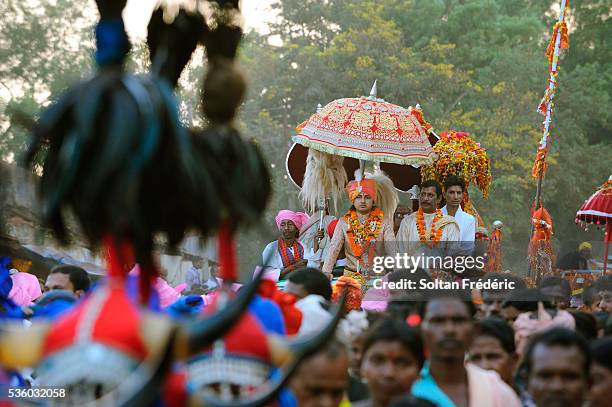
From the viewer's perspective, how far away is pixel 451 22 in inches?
1321

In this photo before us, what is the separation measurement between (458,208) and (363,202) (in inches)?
44.8

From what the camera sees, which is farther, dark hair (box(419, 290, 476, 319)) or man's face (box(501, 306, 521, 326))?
man's face (box(501, 306, 521, 326))

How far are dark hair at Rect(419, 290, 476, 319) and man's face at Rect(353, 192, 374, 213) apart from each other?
3043 millimetres

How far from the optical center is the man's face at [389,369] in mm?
4070

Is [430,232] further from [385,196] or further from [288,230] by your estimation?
[288,230]

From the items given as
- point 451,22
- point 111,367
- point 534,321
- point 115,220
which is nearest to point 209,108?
point 115,220

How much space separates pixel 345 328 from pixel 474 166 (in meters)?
5.58

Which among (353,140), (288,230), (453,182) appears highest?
(353,140)

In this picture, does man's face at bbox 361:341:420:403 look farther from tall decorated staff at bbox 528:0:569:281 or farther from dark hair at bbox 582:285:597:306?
tall decorated staff at bbox 528:0:569:281

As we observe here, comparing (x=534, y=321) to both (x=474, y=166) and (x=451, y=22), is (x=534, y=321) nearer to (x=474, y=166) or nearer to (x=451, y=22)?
(x=474, y=166)

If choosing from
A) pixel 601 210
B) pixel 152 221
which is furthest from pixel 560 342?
pixel 601 210

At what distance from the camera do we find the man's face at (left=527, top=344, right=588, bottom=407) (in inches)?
Answer: 163

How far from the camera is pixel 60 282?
637 centimetres

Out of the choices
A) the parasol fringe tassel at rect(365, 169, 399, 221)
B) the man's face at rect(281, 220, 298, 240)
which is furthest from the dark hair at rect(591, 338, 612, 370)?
the man's face at rect(281, 220, 298, 240)
